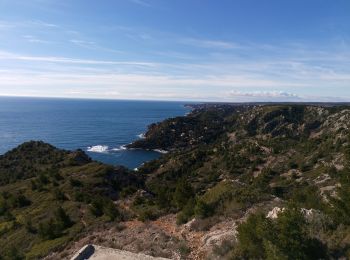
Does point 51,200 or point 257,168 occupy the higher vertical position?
point 51,200

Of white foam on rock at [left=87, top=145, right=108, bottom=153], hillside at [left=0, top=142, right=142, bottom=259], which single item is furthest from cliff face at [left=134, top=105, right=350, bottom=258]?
white foam on rock at [left=87, top=145, right=108, bottom=153]

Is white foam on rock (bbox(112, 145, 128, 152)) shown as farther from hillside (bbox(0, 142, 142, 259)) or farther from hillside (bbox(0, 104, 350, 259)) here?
hillside (bbox(0, 142, 142, 259))

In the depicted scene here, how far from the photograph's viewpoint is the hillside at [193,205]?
17.3 m

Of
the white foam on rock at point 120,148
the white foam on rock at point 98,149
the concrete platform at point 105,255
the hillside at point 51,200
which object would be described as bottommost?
the white foam on rock at point 120,148

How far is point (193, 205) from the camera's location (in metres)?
28.3

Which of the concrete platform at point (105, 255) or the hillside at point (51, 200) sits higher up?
the concrete platform at point (105, 255)

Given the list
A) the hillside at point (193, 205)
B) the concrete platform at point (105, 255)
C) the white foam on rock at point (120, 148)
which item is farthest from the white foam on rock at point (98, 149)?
the concrete platform at point (105, 255)

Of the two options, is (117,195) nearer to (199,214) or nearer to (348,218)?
(199,214)

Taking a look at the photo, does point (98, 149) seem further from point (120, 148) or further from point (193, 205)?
point (193, 205)

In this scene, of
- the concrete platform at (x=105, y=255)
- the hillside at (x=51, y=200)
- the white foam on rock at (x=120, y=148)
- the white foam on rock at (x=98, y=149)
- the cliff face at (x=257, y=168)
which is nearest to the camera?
the concrete platform at (x=105, y=255)

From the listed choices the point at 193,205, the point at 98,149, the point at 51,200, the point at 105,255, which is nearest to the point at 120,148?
the point at 98,149

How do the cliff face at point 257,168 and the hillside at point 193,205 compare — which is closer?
the hillside at point 193,205

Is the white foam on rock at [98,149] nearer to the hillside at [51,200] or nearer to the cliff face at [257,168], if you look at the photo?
the cliff face at [257,168]

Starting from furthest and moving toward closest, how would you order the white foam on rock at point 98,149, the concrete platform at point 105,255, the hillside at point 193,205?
the white foam on rock at point 98,149, the concrete platform at point 105,255, the hillside at point 193,205
